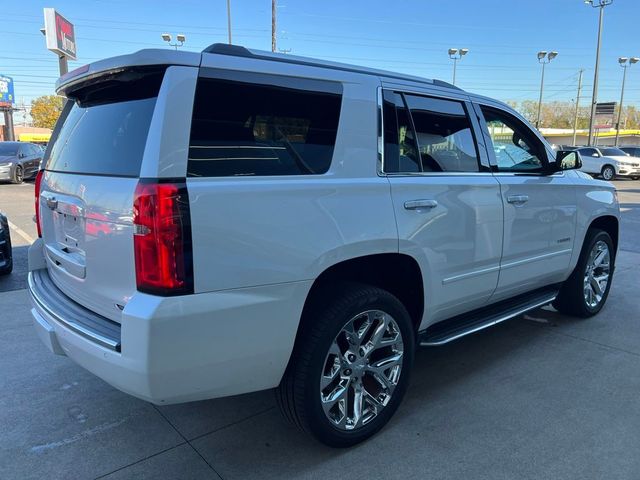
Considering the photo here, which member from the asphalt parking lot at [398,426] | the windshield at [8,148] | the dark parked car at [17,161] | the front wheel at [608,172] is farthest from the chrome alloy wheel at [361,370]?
the front wheel at [608,172]

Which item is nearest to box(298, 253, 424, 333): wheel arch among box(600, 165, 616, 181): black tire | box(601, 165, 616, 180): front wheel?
box(600, 165, 616, 181): black tire

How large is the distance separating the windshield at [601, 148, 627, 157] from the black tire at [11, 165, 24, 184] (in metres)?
26.1

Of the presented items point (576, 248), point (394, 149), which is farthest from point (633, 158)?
point (394, 149)

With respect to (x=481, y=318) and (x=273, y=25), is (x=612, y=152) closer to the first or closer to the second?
(x=273, y=25)

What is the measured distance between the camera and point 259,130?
2.34 metres

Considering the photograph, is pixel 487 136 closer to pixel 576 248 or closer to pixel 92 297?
pixel 576 248

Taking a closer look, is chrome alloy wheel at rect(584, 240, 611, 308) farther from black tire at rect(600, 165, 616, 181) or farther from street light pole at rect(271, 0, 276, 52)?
street light pole at rect(271, 0, 276, 52)

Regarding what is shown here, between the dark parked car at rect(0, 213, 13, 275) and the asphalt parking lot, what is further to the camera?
the dark parked car at rect(0, 213, 13, 275)

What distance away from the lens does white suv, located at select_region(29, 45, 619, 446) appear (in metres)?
2.06

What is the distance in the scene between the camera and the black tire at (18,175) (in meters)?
17.0

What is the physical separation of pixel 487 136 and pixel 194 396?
2.69 metres

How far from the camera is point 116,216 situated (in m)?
2.12

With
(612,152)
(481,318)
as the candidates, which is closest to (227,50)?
(481,318)

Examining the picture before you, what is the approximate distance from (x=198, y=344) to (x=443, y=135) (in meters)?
2.11
